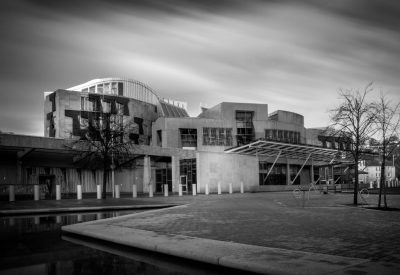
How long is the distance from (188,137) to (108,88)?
3485 cm

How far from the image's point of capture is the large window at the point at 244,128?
62156 mm

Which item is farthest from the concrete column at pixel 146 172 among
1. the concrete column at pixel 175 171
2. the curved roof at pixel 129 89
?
the curved roof at pixel 129 89

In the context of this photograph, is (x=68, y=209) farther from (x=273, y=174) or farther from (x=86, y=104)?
(x=86, y=104)

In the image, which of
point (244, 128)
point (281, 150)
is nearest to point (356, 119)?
point (281, 150)

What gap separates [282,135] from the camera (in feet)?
214

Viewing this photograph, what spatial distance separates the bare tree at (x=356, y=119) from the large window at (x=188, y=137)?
132 feet

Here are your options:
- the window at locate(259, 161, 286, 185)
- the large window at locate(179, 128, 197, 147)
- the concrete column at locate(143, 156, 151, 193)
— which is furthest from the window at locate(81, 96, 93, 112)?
the window at locate(259, 161, 286, 185)

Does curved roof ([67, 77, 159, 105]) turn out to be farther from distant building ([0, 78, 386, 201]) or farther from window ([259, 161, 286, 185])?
window ([259, 161, 286, 185])

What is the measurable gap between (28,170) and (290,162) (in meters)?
38.7

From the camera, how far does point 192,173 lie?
4275cm

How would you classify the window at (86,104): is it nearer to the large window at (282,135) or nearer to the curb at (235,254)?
the large window at (282,135)

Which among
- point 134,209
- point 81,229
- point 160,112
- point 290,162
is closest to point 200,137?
point 290,162

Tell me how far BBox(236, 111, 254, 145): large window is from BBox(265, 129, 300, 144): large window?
9.65ft

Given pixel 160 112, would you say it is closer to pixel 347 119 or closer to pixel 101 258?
pixel 347 119
